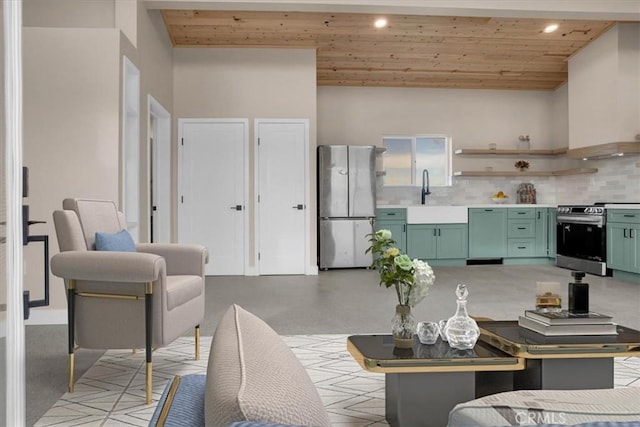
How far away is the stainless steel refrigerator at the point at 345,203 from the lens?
762 cm

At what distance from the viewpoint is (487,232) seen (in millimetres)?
8211

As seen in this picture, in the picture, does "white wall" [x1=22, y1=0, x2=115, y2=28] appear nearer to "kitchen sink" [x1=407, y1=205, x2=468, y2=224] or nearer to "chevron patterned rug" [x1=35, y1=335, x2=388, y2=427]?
"chevron patterned rug" [x1=35, y1=335, x2=388, y2=427]

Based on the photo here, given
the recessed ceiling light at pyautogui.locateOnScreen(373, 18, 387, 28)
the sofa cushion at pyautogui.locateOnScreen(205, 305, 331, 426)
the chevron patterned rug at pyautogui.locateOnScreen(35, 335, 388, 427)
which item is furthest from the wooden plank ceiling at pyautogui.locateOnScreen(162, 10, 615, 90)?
the sofa cushion at pyautogui.locateOnScreen(205, 305, 331, 426)

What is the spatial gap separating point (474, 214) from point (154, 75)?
481cm

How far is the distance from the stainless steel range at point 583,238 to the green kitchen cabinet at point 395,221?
83.9 inches

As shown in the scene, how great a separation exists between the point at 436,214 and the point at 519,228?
1.27 m

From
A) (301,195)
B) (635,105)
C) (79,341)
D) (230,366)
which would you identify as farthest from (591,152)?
(230,366)

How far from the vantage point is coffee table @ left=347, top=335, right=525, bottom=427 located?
1942 mm

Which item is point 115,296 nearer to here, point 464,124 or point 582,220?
point 582,220

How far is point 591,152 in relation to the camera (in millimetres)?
7152

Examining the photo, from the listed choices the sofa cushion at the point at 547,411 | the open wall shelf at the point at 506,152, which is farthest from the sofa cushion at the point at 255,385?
the open wall shelf at the point at 506,152

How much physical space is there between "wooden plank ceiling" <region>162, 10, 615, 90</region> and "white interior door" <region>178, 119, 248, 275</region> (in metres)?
1.10

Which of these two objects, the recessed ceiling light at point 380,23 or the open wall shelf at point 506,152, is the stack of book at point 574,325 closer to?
the recessed ceiling light at point 380,23

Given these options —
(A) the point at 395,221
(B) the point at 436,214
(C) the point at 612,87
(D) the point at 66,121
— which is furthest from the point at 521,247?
(D) the point at 66,121
